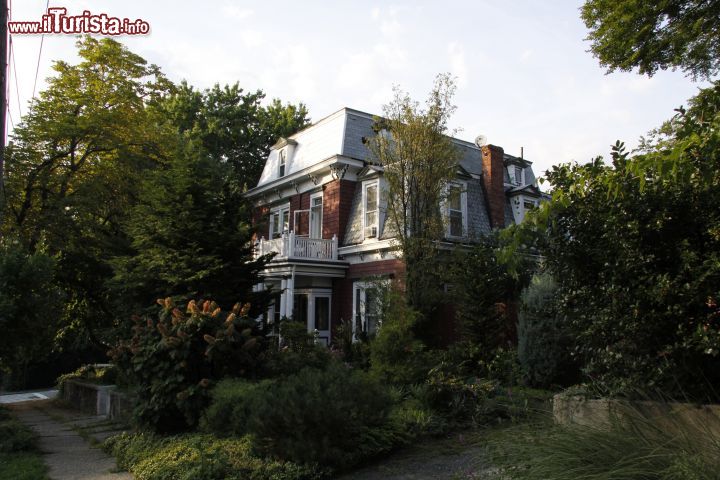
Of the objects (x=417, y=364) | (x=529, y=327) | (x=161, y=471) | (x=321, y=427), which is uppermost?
(x=529, y=327)

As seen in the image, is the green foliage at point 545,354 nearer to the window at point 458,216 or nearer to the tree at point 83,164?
the window at point 458,216

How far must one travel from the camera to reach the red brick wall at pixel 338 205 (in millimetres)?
19469

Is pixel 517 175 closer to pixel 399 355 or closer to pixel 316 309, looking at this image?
pixel 316 309

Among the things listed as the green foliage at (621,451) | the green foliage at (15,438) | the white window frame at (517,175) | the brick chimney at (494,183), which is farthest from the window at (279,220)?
the green foliage at (621,451)

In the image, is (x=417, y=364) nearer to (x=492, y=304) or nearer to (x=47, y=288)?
(x=492, y=304)

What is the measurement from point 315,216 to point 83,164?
8079 mm

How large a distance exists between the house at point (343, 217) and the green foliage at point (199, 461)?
10341 mm

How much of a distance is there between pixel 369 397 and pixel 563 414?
226 centimetres

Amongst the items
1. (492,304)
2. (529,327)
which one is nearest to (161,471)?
(529,327)

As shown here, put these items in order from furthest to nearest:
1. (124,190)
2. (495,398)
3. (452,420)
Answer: (124,190), (495,398), (452,420)

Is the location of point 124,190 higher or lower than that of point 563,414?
higher

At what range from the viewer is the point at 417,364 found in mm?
9375

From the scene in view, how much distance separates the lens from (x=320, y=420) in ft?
19.1

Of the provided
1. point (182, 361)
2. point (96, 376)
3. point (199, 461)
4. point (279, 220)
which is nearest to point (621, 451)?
point (199, 461)
